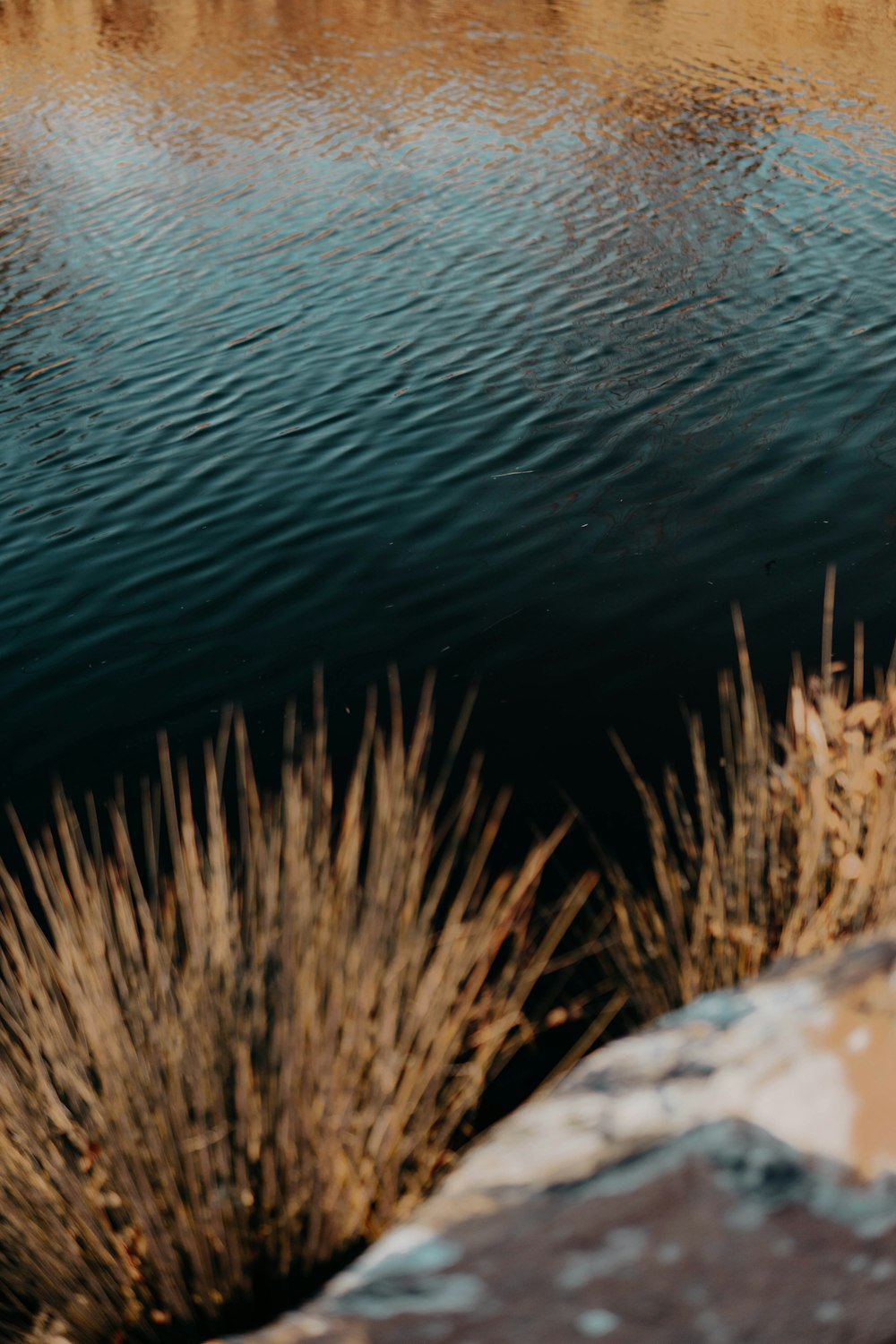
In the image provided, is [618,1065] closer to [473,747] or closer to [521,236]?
[473,747]

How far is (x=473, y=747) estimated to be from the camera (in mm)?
5543

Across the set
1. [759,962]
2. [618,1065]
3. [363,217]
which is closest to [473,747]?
[759,962]

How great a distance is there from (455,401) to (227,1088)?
22.3ft

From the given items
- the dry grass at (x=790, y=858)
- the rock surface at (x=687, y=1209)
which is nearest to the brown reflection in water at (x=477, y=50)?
the dry grass at (x=790, y=858)

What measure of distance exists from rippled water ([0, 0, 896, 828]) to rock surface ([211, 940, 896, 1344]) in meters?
3.19

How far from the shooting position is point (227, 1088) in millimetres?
2787

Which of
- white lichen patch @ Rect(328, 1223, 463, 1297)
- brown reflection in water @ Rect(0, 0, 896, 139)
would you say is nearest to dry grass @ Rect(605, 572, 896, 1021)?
white lichen patch @ Rect(328, 1223, 463, 1297)

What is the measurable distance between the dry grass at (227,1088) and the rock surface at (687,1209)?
581 mm

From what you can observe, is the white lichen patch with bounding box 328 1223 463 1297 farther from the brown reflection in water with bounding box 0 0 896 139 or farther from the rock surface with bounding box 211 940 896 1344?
the brown reflection in water with bounding box 0 0 896 139

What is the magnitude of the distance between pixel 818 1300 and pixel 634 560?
5.24 meters

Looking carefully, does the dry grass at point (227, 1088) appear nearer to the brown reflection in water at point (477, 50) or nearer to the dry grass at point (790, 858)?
the dry grass at point (790, 858)

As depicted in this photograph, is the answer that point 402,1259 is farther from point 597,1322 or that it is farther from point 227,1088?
point 227,1088

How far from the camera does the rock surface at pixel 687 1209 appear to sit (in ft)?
5.90

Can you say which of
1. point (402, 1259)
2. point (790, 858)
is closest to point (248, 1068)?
point (402, 1259)
